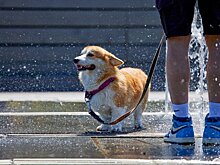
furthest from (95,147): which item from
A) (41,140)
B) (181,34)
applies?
(181,34)

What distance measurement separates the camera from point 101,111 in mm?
6840

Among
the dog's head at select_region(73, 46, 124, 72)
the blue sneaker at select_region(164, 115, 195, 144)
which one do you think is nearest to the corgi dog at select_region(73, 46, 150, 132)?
the dog's head at select_region(73, 46, 124, 72)

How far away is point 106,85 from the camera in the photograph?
683 cm

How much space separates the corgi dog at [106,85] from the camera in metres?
6.77

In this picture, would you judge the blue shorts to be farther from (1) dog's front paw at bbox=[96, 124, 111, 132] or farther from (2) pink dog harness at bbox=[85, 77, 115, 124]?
(1) dog's front paw at bbox=[96, 124, 111, 132]

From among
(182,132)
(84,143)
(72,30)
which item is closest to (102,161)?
(84,143)

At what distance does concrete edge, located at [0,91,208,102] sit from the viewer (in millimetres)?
9992

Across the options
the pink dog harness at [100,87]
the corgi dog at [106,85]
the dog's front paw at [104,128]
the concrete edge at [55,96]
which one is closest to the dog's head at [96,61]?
the corgi dog at [106,85]

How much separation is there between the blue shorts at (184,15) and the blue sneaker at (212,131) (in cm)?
66

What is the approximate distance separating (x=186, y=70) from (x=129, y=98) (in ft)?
3.92

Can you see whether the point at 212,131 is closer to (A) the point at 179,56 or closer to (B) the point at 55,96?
(A) the point at 179,56

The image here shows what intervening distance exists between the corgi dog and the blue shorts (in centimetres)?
115

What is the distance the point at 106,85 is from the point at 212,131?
4.26 ft

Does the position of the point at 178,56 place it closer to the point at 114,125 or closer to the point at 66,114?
the point at 114,125
